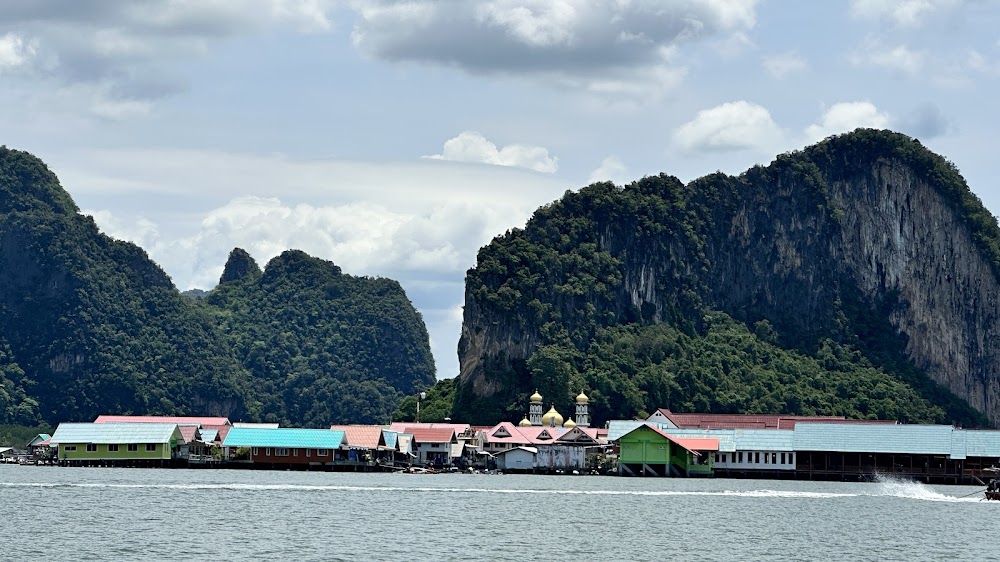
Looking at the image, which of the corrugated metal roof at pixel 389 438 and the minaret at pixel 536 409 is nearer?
the corrugated metal roof at pixel 389 438

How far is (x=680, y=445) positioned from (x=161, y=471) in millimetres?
36752

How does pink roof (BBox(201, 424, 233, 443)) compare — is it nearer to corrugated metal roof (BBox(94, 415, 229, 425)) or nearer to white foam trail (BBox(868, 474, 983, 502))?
corrugated metal roof (BBox(94, 415, 229, 425))

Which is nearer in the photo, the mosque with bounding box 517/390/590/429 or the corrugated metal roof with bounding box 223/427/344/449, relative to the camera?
the corrugated metal roof with bounding box 223/427/344/449

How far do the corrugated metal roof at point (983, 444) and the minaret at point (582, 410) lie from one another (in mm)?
51521

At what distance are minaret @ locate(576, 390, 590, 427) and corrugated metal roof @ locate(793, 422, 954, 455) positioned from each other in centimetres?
4153

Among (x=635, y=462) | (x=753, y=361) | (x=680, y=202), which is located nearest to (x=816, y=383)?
(x=753, y=361)

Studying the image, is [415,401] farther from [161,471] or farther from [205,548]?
[205,548]

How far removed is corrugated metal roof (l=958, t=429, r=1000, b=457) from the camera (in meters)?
116

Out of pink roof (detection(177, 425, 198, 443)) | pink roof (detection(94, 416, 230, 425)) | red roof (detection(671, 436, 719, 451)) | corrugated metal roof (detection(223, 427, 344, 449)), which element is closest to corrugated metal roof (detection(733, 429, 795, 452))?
red roof (detection(671, 436, 719, 451))

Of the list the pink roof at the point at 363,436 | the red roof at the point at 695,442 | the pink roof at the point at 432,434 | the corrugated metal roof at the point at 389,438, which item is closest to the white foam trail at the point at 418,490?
the red roof at the point at 695,442

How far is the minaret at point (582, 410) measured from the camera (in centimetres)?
16262

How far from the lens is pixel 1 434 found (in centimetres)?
17788

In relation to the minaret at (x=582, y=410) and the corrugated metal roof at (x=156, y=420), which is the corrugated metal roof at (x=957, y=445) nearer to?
the minaret at (x=582, y=410)

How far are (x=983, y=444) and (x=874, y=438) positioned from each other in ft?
24.5
